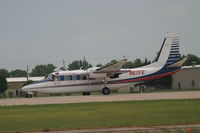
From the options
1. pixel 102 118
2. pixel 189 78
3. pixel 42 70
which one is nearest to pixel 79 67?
pixel 42 70

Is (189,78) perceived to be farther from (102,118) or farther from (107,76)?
(102,118)

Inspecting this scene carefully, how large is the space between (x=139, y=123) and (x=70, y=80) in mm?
25252

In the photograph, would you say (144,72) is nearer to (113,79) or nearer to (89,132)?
(113,79)

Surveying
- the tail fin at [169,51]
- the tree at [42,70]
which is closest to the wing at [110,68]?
the tail fin at [169,51]

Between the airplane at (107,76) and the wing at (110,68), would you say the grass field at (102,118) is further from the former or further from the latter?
the airplane at (107,76)

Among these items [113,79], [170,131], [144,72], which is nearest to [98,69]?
[113,79]

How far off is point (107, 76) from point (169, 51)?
23.2ft

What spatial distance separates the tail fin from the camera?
44.1 m

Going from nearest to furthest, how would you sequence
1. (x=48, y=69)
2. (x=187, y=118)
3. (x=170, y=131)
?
(x=170, y=131)
(x=187, y=118)
(x=48, y=69)

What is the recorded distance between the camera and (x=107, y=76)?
43.6 m

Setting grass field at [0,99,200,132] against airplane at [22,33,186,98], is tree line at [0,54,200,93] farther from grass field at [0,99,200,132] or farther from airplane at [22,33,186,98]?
grass field at [0,99,200,132]

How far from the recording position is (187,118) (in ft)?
65.3

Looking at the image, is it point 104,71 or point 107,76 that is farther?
point 107,76

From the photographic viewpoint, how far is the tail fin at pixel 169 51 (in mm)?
44094
